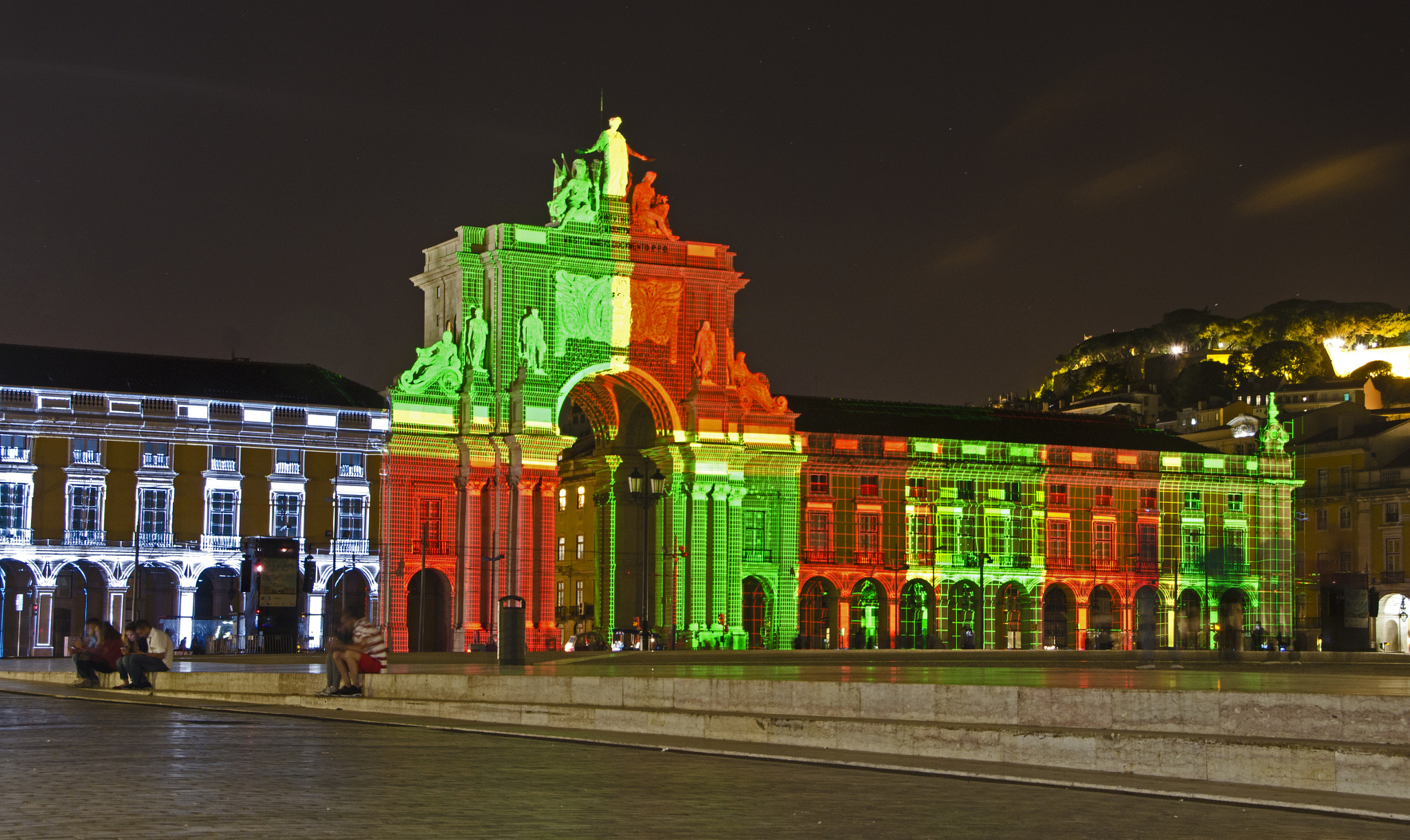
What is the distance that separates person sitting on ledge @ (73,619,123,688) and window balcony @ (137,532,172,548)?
37.3 metres

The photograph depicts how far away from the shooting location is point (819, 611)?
89000mm

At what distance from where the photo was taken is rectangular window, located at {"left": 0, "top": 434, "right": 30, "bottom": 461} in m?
73.0

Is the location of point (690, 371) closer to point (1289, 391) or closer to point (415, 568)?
point (415, 568)

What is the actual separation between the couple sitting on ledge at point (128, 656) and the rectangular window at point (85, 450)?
122ft

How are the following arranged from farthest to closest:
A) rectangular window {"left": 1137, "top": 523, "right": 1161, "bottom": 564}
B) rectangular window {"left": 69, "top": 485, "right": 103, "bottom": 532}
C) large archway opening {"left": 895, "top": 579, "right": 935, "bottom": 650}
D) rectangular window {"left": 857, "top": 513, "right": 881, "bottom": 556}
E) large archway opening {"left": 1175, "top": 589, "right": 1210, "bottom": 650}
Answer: rectangular window {"left": 1137, "top": 523, "right": 1161, "bottom": 564}
large archway opening {"left": 1175, "top": 589, "right": 1210, "bottom": 650}
large archway opening {"left": 895, "top": 579, "right": 935, "bottom": 650}
rectangular window {"left": 857, "top": 513, "right": 881, "bottom": 556}
rectangular window {"left": 69, "top": 485, "right": 103, "bottom": 532}

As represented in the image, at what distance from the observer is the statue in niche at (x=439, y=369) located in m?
80.4

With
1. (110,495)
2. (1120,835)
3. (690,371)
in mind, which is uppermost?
(690,371)

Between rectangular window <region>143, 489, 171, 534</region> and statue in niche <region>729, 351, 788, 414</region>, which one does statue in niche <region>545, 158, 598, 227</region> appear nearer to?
statue in niche <region>729, 351, 788, 414</region>

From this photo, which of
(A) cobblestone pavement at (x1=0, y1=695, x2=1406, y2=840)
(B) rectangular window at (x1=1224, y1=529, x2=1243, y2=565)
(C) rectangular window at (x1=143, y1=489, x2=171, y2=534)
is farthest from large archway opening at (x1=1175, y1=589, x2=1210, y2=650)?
(A) cobblestone pavement at (x1=0, y1=695, x2=1406, y2=840)

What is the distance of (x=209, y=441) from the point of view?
76.4 m

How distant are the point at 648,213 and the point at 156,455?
931 inches

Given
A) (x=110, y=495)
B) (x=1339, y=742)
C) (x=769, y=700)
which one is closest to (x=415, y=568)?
(x=110, y=495)

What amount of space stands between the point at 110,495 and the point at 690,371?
2494 centimetres

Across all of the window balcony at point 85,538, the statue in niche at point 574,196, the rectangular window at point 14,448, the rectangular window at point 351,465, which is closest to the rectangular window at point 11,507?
the rectangular window at point 14,448
